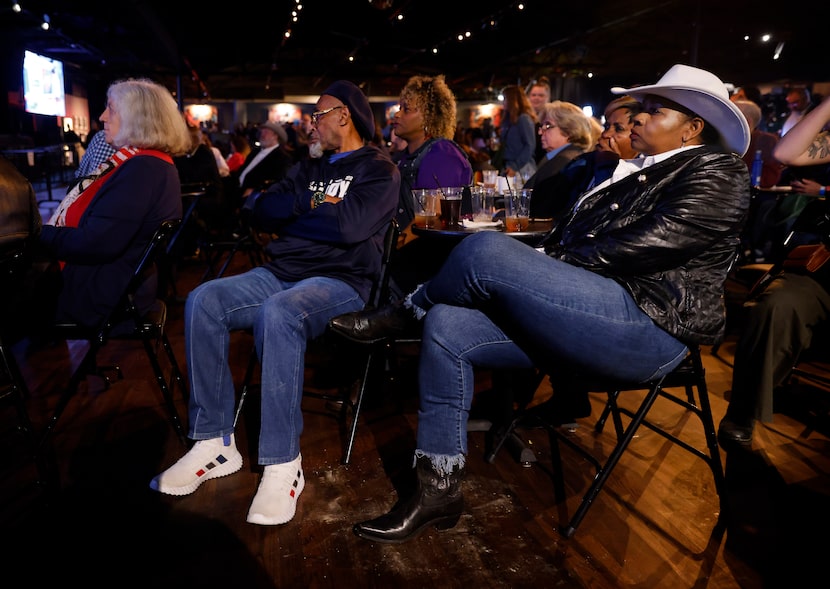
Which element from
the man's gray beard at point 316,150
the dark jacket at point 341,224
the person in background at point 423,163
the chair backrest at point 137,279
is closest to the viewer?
the chair backrest at point 137,279

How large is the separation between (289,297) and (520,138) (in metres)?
4.02

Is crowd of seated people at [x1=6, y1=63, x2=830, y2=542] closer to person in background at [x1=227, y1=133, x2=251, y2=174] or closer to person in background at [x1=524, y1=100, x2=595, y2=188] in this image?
person in background at [x1=524, y1=100, x2=595, y2=188]

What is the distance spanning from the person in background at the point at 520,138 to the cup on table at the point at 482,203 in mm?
2836

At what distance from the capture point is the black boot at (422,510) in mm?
1805

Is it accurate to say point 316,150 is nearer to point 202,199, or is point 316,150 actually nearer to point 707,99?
point 707,99

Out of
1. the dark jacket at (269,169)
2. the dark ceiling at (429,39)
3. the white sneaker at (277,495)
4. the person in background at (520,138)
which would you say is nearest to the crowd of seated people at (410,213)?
the white sneaker at (277,495)

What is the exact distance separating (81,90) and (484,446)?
20645 mm

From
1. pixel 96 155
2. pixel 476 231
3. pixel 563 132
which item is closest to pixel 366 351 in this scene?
pixel 476 231

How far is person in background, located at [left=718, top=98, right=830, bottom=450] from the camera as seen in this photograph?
2432mm

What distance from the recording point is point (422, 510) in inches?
71.5

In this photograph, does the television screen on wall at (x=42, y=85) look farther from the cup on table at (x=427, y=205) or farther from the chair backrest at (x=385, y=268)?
the chair backrest at (x=385, y=268)

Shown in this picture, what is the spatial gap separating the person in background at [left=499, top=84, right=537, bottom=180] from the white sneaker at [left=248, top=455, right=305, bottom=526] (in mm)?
4060

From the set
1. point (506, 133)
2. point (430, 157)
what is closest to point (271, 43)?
point (506, 133)

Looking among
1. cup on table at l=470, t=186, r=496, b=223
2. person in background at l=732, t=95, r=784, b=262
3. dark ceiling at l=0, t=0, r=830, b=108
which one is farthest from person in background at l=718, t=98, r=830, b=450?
dark ceiling at l=0, t=0, r=830, b=108
